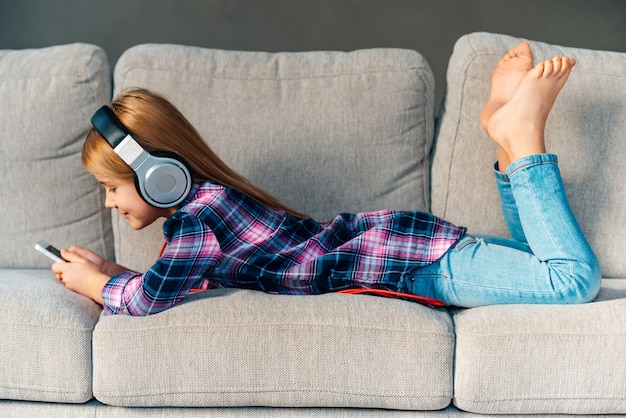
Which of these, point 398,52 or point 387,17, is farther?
point 387,17

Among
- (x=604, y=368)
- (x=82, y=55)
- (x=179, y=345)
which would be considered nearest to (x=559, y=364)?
(x=604, y=368)

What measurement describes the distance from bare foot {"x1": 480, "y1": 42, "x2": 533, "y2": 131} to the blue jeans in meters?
0.22

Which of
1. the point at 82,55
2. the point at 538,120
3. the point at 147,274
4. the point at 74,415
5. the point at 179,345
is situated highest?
the point at 82,55

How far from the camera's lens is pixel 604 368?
58.5 inches

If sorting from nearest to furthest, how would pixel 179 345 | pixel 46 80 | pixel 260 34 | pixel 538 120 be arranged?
pixel 179 345
pixel 538 120
pixel 46 80
pixel 260 34

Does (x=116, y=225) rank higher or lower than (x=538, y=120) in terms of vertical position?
lower

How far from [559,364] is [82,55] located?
4.40ft

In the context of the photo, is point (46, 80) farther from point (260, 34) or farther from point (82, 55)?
point (260, 34)

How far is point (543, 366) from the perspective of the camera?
1484 mm

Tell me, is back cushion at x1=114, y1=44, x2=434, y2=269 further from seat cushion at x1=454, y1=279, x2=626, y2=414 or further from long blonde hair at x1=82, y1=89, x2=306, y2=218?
seat cushion at x1=454, y1=279, x2=626, y2=414

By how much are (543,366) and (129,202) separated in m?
0.87

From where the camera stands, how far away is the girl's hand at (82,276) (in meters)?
1.63

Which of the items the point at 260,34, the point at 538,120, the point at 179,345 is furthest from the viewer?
the point at 260,34

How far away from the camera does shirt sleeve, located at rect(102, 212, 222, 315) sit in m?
1.50
